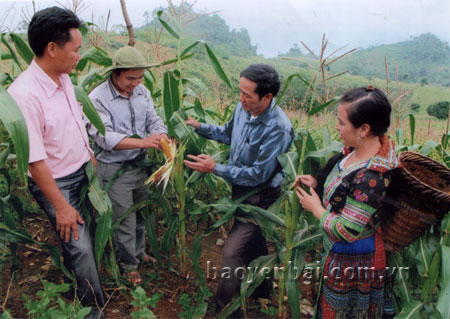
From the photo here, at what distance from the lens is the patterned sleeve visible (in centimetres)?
160

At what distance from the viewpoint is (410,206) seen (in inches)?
66.9

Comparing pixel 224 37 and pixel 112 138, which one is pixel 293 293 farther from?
pixel 224 37

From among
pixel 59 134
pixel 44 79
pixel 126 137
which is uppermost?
pixel 44 79

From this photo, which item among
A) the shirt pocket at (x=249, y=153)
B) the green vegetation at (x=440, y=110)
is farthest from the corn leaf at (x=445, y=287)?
the green vegetation at (x=440, y=110)

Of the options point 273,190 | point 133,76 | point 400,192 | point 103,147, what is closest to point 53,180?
point 103,147

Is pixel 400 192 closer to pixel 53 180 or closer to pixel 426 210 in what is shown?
pixel 426 210

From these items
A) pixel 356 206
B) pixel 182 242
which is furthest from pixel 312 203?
pixel 182 242

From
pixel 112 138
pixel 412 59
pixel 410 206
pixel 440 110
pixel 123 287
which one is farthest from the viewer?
pixel 412 59

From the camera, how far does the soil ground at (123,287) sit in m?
2.43

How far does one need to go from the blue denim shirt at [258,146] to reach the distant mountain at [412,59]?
37.1 m

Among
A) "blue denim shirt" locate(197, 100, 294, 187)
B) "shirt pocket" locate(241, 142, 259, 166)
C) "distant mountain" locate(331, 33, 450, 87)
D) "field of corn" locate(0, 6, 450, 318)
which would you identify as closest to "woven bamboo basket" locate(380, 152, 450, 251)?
"field of corn" locate(0, 6, 450, 318)

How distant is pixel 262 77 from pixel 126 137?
0.93 meters

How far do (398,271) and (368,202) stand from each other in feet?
2.18

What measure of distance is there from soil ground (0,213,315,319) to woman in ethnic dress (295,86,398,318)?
24.9 inches
